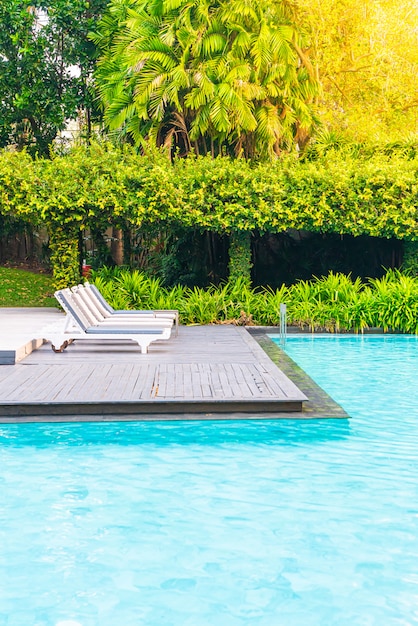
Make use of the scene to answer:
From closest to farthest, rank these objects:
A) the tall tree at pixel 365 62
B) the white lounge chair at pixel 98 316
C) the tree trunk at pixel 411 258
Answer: the white lounge chair at pixel 98 316
the tree trunk at pixel 411 258
the tall tree at pixel 365 62

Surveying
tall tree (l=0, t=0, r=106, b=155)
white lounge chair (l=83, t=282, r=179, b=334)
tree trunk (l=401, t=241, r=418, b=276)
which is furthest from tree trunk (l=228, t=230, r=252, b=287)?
tall tree (l=0, t=0, r=106, b=155)

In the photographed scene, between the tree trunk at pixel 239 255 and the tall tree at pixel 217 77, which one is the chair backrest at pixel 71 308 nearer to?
the tree trunk at pixel 239 255

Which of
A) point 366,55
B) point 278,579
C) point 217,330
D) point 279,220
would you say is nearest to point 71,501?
point 278,579

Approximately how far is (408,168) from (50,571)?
690 inches

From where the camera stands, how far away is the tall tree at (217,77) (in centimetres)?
2169

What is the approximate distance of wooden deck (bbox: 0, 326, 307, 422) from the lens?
349 inches

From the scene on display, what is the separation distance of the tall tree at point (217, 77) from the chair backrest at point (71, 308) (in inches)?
352

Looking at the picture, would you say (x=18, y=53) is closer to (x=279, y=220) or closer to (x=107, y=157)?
(x=107, y=157)

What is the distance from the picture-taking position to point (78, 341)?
1470 centimetres

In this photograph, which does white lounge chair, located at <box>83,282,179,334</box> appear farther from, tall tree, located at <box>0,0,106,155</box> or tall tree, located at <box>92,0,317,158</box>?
tall tree, located at <box>0,0,106,155</box>

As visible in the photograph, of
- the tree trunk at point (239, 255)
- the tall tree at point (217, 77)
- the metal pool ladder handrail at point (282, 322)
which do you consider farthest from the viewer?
the tall tree at point (217, 77)

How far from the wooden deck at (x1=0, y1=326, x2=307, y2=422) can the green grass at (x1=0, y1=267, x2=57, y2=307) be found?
12.2 m

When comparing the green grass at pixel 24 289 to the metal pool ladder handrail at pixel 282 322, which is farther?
the green grass at pixel 24 289

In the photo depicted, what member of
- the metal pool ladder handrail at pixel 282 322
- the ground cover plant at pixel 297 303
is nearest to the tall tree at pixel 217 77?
the ground cover plant at pixel 297 303
